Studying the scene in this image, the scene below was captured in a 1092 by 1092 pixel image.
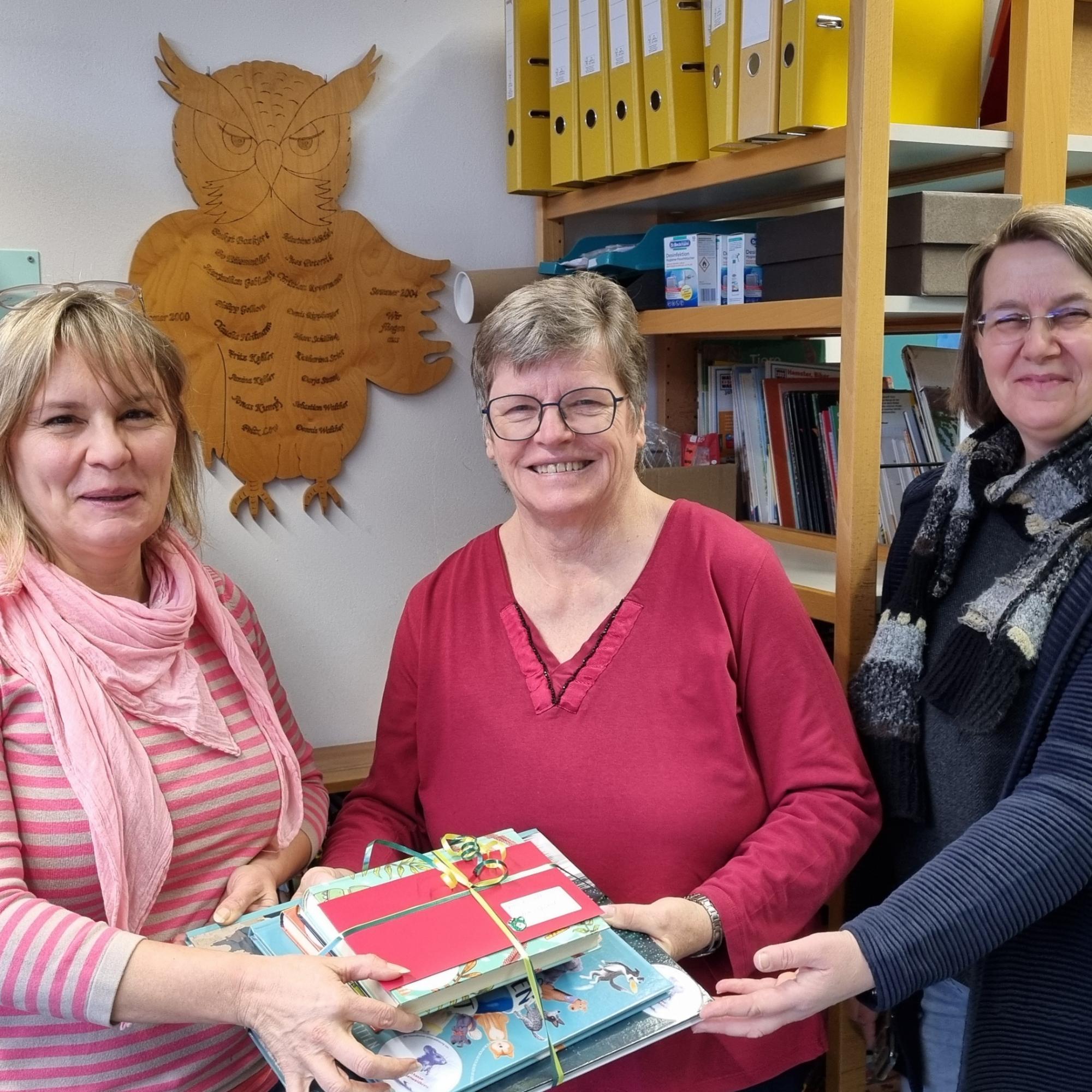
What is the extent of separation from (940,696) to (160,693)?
3.28 ft

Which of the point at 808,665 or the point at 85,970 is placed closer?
the point at 85,970

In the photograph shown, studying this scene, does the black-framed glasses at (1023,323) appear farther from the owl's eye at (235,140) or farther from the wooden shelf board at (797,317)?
the owl's eye at (235,140)

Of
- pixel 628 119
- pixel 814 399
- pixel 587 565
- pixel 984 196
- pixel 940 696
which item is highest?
pixel 628 119

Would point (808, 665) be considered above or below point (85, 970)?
above

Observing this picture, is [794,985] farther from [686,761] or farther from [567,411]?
[567,411]

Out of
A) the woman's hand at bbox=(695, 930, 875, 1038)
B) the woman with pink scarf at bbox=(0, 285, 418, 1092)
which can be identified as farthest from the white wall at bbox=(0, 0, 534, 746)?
the woman's hand at bbox=(695, 930, 875, 1038)

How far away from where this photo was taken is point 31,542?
139 cm

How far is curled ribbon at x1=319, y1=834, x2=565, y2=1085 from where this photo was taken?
1123 millimetres

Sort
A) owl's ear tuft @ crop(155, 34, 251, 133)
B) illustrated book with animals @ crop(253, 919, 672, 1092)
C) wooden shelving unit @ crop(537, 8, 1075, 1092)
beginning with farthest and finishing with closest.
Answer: owl's ear tuft @ crop(155, 34, 251, 133), wooden shelving unit @ crop(537, 8, 1075, 1092), illustrated book with animals @ crop(253, 919, 672, 1092)

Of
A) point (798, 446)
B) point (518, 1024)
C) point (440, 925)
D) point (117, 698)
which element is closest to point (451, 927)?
point (440, 925)

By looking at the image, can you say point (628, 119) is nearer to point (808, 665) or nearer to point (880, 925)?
point (808, 665)

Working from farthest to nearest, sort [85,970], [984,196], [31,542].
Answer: [984,196], [31,542], [85,970]

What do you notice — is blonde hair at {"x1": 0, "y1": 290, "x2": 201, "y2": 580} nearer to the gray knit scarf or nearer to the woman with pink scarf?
the woman with pink scarf

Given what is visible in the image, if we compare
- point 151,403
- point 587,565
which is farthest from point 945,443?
point 151,403
